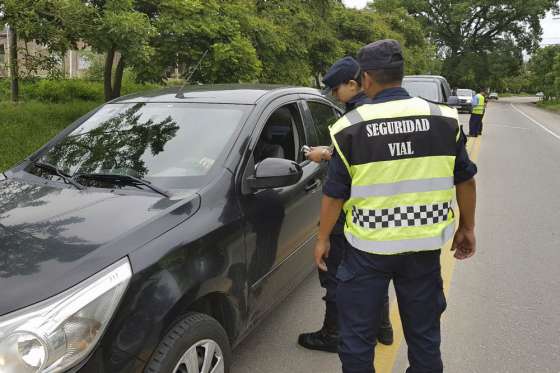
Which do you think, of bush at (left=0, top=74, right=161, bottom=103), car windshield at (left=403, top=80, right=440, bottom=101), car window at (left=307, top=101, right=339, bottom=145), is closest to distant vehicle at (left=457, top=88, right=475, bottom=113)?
car windshield at (left=403, top=80, right=440, bottom=101)

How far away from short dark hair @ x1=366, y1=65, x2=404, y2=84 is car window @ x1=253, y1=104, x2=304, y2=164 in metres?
1.09

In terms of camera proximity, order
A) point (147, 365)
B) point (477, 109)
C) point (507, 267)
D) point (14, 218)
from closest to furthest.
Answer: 1. point (147, 365)
2. point (14, 218)
3. point (507, 267)
4. point (477, 109)

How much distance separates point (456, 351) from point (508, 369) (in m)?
0.31

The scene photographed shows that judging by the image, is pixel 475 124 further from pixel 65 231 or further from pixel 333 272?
pixel 65 231

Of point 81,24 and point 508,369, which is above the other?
point 81,24

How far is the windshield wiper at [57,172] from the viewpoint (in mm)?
2643

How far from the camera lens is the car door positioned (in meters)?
2.66

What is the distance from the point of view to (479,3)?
50.9m

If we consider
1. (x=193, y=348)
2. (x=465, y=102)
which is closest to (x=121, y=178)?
(x=193, y=348)

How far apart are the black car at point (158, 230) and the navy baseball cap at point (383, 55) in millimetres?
820

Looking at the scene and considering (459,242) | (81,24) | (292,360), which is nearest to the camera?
(459,242)

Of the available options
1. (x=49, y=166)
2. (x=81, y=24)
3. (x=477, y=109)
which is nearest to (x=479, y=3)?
(x=477, y=109)

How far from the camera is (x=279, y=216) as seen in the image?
9.54 feet

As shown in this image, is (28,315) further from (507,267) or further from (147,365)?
(507,267)
